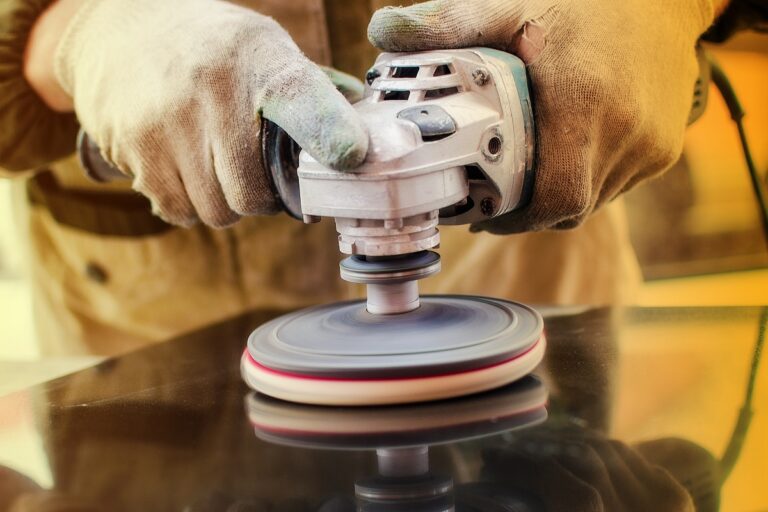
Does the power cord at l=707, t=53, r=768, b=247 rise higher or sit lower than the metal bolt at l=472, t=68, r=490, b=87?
lower

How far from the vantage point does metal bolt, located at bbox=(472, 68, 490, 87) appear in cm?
75

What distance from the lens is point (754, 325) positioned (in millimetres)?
917

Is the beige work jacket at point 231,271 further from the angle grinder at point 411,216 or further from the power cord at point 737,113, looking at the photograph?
the angle grinder at point 411,216

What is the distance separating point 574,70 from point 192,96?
0.37 metres

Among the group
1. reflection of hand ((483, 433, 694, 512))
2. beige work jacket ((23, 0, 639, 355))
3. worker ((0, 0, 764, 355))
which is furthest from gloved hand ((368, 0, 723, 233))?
beige work jacket ((23, 0, 639, 355))

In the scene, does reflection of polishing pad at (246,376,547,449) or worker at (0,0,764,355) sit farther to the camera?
worker at (0,0,764,355)

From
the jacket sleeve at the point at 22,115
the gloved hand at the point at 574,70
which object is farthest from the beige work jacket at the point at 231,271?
the gloved hand at the point at 574,70

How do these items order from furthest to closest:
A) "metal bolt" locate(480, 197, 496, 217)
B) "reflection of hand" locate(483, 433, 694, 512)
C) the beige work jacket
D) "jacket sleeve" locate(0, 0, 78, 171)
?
the beige work jacket < "jacket sleeve" locate(0, 0, 78, 171) < "metal bolt" locate(480, 197, 496, 217) < "reflection of hand" locate(483, 433, 694, 512)

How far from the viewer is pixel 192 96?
84cm

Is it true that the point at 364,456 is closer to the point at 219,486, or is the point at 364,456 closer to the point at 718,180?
the point at 219,486

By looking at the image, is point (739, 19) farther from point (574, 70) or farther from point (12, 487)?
point (12, 487)

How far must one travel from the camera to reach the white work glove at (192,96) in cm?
80

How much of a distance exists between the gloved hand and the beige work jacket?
438mm

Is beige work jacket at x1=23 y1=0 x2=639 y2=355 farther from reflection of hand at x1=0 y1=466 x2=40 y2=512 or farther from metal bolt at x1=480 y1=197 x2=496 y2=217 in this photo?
reflection of hand at x1=0 y1=466 x2=40 y2=512
